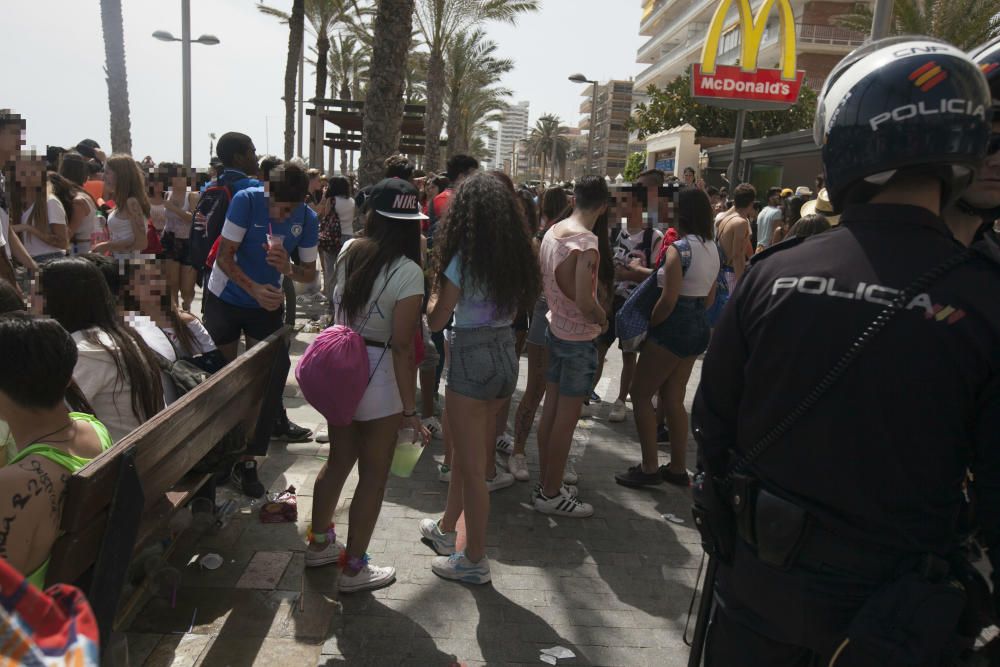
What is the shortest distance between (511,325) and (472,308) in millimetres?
281

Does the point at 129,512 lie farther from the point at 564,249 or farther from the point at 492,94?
the point at 492,94

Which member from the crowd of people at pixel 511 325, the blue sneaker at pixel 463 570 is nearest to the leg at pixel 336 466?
the crowd of people at pixel 511 325

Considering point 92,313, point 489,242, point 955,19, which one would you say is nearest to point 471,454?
point 489,242

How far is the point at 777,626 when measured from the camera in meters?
1.78

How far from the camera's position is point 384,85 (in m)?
8.89

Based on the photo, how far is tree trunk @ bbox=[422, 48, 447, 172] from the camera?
66.7 feet

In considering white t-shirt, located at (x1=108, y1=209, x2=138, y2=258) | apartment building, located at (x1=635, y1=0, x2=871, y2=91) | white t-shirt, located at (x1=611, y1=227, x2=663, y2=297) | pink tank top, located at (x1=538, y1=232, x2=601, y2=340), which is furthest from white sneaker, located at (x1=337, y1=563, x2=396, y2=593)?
apartment building, located at (x1=635, y1=0, x2=871, y2=91)

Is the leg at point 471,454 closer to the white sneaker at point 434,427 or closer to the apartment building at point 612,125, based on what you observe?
the white sneaker at point 434,427

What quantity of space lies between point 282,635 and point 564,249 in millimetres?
2385

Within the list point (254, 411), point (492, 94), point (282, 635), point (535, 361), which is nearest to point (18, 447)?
point (282, 635)

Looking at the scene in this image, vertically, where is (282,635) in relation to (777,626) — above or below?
below

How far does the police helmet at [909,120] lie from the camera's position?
1688 millimetres

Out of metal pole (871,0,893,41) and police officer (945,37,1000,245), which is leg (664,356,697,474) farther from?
metal pole (871,0,893,41)

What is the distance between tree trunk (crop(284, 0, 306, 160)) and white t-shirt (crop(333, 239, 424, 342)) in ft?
61.7
